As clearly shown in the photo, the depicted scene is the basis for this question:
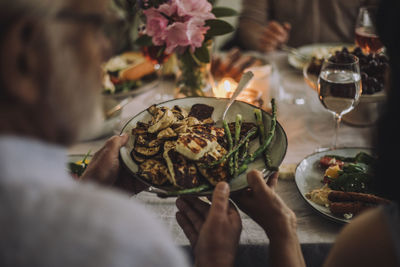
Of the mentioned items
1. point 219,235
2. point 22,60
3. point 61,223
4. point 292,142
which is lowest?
point 292,142

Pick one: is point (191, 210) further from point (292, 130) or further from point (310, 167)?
point (292, 130)

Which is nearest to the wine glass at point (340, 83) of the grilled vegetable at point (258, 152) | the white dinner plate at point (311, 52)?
the grilled vegetable at point (258, 152)

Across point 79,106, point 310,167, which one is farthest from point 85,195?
point 310,167

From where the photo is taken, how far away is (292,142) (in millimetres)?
1940

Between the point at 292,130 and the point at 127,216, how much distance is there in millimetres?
1474

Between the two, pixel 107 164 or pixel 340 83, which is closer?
pixel 107 164

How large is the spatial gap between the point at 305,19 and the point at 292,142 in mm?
2146

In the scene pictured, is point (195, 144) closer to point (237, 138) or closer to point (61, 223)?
point (237, 138)

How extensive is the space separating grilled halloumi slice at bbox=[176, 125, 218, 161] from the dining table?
38 centimetres

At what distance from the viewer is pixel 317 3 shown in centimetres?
356

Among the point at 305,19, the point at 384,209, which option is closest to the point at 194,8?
the point at 384,209

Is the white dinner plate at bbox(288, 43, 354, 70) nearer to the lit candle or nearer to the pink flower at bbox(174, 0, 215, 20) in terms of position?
the lit candle

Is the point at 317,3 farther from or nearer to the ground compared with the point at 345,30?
farther from the ground

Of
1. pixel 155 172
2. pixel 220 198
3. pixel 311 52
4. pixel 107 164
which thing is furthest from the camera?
pixel 311 52
